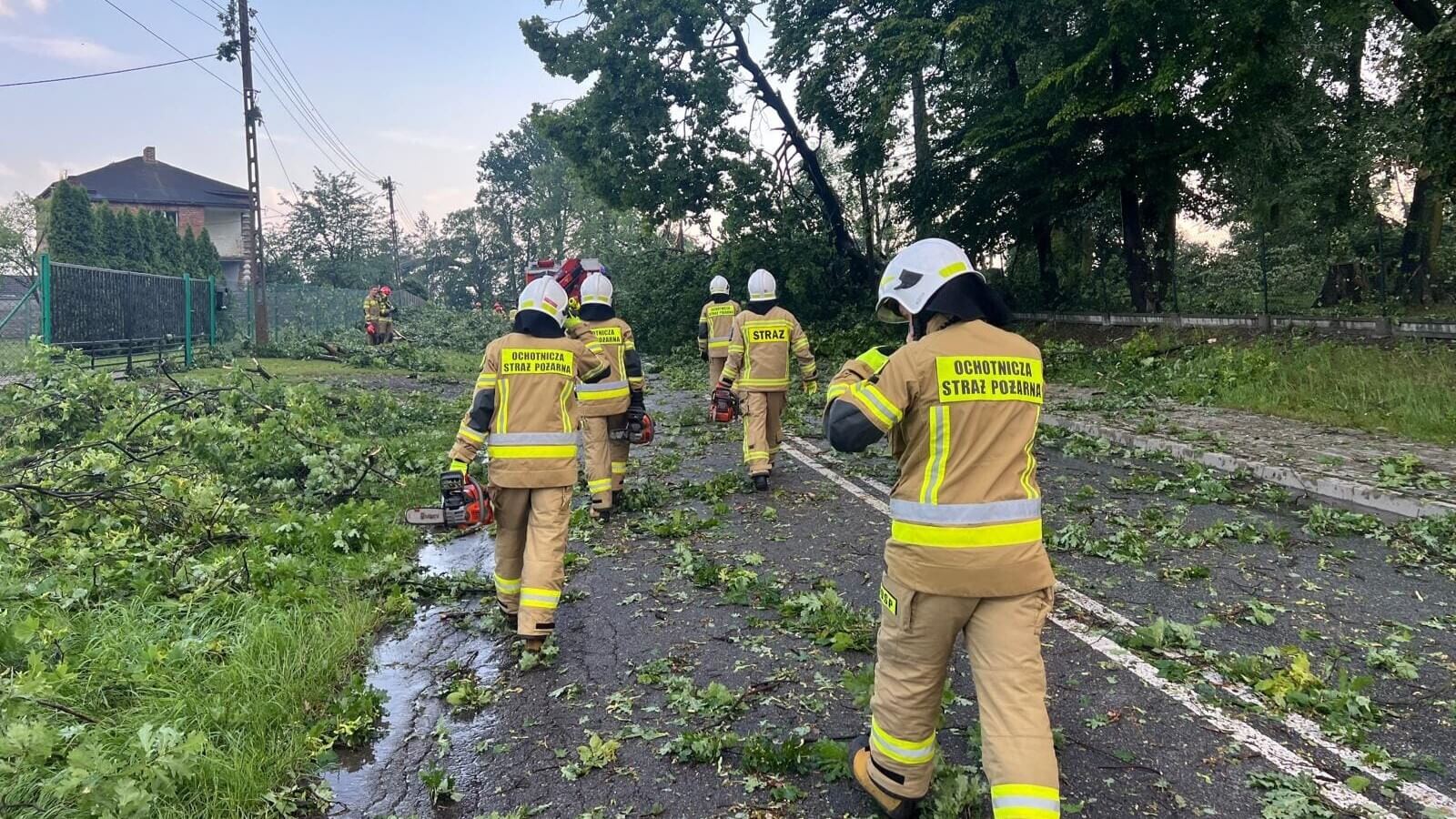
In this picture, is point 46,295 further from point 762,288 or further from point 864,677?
point 864,677

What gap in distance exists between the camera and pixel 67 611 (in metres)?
4.67

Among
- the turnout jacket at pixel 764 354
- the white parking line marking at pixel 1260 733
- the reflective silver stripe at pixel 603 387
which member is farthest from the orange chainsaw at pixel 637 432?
the white parking line marking at pixel 1260 733

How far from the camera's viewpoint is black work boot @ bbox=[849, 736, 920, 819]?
2.86 meters

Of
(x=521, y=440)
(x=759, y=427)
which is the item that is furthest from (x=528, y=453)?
(x=759, y=427)

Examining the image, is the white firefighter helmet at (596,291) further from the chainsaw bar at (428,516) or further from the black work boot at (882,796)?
the black work boot at (882,796)

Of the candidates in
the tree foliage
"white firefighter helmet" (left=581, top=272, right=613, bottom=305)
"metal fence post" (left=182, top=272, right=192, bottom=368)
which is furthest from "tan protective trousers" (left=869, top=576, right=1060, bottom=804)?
"metal fence post" (left=182, top=272, right=192, bottom=368)

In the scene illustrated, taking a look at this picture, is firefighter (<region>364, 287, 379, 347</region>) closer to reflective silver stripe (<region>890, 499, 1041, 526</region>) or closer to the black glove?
the black glove

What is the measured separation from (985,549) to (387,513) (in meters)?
6.14

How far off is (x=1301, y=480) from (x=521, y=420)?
649cm

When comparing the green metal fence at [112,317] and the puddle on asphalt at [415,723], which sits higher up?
the green metal fence at [112,317]

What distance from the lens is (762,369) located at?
8.30 m

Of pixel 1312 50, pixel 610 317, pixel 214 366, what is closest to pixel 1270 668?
pixel 610 317

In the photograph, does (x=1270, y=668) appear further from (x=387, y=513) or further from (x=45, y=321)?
(x=45, y=321)

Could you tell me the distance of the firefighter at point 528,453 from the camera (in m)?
4.77
